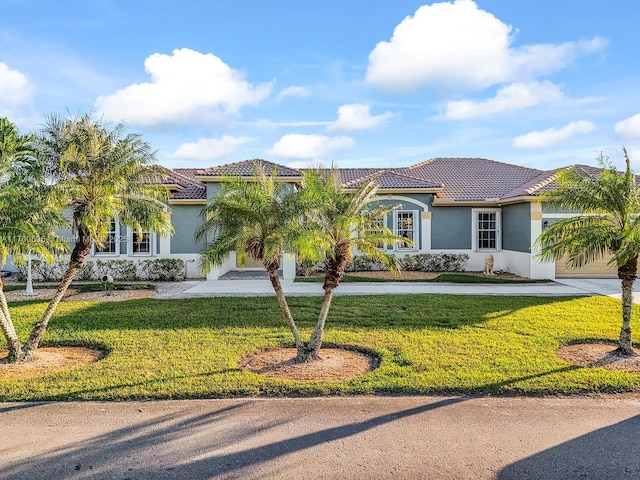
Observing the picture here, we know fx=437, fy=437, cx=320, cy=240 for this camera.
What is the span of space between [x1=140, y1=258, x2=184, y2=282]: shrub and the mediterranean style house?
0.58m

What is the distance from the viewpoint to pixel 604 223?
8.58 meters

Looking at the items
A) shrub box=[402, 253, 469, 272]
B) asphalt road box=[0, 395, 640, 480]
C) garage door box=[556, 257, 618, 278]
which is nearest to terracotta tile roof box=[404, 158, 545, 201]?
shrub box=[402, 253, 469, 272]

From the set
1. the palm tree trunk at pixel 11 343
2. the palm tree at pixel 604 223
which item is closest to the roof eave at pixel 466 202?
the palm tree at pixel 604 223

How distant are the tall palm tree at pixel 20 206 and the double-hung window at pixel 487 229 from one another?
58.4 ft

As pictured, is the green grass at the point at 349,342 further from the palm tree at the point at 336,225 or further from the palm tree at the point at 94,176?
the palm tree at the point at 94,176

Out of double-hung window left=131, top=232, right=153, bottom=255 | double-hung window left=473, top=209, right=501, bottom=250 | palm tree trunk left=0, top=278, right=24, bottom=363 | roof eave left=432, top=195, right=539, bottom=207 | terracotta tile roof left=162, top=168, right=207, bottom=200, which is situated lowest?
palm tree trunk left=0, top=278, right=24, bottom=363

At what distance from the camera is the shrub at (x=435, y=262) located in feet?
67.0

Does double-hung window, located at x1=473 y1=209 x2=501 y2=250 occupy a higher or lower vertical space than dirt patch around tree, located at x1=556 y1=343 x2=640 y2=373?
higher

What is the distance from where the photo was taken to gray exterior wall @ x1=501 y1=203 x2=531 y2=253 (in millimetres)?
18062

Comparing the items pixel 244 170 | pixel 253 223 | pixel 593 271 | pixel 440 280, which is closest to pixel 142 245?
pixel 244 170

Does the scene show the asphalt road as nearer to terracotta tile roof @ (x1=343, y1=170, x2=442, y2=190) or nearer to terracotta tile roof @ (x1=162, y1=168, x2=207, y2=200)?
terracotta tile roof @ (x1=162, y1=168, x2=207, y2=200)

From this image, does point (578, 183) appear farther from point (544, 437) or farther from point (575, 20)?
point (575, 20)

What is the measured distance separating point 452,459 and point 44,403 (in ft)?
17.8

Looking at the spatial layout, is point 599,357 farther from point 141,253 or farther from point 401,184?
point 141,253
